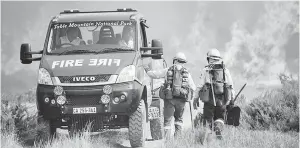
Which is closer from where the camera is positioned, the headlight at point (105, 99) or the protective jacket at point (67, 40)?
the headlight at point (105, 99)

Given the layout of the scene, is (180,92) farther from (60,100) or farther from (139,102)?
(60,100)

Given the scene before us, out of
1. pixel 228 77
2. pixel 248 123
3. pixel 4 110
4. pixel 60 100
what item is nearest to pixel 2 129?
pixel 4 110

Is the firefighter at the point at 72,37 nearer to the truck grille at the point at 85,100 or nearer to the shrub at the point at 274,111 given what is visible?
the truck grille at the point at 85,100

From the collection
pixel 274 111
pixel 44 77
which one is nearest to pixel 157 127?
pixel 44 77

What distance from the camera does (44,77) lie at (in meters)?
9.16

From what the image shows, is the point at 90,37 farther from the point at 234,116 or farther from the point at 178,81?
the point at 234,116

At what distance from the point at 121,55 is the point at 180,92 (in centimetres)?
145

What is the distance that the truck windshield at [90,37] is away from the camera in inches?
383

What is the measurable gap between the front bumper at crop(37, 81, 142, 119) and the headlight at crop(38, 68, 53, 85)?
0.09 metres

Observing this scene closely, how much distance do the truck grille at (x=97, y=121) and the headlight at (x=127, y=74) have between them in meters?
0.73

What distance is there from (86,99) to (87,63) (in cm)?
68

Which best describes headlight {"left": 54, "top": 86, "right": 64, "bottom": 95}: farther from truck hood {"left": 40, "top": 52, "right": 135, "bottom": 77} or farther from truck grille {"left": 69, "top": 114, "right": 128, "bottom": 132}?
truck grille {"left": 69, "top": 114, "right": 128, "bottom": 132}

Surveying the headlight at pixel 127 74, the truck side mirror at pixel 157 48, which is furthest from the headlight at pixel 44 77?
the truck side mirror at pixel 157 48

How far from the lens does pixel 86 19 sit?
33.8 ft
